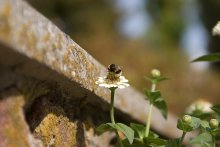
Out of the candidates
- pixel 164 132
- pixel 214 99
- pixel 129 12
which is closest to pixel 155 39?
pixel 129 12

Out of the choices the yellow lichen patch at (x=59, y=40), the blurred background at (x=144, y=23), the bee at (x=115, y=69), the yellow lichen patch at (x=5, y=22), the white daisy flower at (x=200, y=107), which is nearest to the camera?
the yellow lichen patch at (x=5, y=22)

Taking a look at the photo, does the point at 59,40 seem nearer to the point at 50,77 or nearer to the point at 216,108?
the point at 50,77

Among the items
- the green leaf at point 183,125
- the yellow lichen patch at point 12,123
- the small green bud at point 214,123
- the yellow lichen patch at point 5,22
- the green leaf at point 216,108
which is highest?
the yellow lichen patch at point 5,22

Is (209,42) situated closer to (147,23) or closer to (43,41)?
(147,23)

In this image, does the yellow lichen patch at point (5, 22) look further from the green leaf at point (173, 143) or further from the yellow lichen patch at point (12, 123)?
the green leaf at point (173, 143)

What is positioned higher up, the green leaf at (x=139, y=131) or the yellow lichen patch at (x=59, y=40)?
the yellow lichen patch at (x=59, y=40)

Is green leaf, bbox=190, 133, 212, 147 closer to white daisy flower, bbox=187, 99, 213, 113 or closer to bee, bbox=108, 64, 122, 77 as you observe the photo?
bee, bbox=108, 64, 122, 77

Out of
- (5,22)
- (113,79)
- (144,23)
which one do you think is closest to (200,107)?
(113,79)

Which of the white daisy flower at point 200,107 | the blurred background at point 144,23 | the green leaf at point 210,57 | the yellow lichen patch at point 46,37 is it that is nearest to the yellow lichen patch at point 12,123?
the yellow lichen patch at point 46,37

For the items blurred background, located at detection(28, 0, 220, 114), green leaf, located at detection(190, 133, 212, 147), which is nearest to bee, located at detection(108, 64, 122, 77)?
green leaf, located at detection(190, 133, 212, 147)
